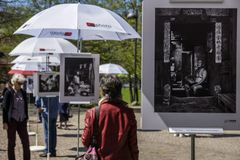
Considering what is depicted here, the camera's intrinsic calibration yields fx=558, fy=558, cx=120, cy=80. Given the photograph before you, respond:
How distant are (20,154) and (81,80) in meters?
4.94

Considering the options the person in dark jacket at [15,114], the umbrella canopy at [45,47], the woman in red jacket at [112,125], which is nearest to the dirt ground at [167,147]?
the person in dark jacket at [15,114]

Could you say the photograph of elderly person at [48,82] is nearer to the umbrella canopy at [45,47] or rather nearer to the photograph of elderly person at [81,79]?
the umbrella canopy at [45,47]

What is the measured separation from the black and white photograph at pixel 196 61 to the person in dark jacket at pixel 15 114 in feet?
16.0

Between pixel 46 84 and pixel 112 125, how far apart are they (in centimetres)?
581

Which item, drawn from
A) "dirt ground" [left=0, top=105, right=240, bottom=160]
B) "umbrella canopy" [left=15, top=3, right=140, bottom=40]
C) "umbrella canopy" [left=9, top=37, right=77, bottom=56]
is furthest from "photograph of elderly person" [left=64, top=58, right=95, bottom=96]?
"dirt ground" [left=0, top=105, right=240, bottom=160]

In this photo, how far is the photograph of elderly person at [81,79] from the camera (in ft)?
27.1

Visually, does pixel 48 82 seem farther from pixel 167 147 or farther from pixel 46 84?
pixel 167 147

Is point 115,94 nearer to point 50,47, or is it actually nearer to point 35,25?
point 35,25

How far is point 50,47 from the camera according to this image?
488 inches

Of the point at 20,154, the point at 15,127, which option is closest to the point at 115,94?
the point at 15,127

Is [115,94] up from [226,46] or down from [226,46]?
down

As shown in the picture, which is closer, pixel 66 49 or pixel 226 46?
pixel 226 46

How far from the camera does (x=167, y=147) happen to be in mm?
14562

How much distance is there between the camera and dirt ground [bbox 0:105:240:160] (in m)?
12.7
